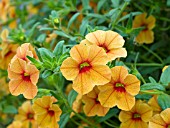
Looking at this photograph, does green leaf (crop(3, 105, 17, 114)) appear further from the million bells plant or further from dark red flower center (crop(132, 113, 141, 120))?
dark red flower center (crop(132, 113, 141, 120))

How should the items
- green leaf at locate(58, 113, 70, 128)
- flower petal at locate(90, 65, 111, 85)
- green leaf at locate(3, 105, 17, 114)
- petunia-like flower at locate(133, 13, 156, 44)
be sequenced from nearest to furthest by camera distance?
1. flower petal at locate(90, 65, 111, 85)
2. green leaf at locate(58, 113, 70, 128)
3. petunia-like flower at locate(133, 13, 156, 44)
4. green leaf at locate(3, 105, 17, 114)

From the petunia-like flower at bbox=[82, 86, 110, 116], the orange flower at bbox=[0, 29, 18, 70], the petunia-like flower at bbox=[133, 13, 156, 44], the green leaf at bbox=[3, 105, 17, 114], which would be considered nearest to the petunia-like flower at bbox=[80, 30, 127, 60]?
the petunia-like flower at bbox=[82, 86, 110, 116]

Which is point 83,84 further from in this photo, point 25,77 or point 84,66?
point 25,77

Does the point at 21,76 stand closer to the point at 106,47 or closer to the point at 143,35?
the point at 106,47

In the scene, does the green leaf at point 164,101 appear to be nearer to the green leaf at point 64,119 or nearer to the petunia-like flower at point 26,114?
the green leaf at point 64,119

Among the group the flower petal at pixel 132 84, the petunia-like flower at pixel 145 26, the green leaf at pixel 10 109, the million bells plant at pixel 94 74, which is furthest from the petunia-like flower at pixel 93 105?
the green leaf at pixel 10 109

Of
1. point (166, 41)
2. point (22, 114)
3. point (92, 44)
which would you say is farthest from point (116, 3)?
point (22, 114)
